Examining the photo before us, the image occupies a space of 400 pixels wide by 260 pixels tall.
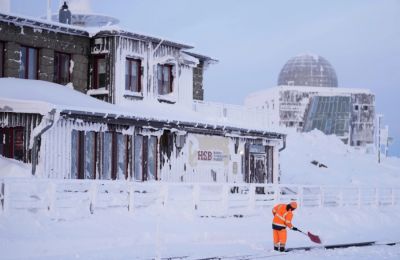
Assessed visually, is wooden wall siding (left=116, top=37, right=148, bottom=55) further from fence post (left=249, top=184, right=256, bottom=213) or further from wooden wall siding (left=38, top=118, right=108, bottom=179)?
fence post (left=249, top=184, right=256, bottom=213)

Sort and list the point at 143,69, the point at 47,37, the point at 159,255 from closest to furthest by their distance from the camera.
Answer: the point at 159,255 < the point at 47,37 < the point at 143,69

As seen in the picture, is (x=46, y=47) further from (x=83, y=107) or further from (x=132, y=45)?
(x=83, y=107)

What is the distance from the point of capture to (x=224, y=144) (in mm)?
31562

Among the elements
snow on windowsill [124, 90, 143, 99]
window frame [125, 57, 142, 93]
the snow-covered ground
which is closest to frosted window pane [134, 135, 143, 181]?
snow on windowsill [124, 90, 143, 99]

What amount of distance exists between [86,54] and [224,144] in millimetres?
7413

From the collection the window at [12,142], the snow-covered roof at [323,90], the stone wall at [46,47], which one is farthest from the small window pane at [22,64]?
the snow-covered roof at [323,90]

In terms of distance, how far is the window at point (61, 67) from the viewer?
1120 inches

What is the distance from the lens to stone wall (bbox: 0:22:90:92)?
86.7ft

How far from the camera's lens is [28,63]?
27.4m

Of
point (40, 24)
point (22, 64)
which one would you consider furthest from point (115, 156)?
point (40, 24)

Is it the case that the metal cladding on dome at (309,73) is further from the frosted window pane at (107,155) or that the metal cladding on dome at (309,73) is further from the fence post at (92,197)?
the fence post at (92,197)

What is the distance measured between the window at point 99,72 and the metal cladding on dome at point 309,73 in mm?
49590

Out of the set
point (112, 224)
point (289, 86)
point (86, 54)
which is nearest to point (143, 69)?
point (86, 54)

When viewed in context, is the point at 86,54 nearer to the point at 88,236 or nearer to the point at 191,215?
the point at 191,215
